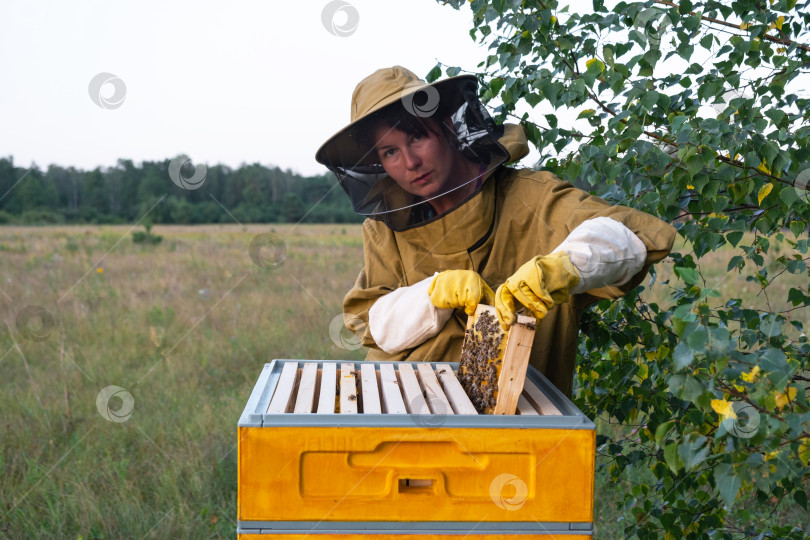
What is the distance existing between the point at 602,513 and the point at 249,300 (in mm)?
6001

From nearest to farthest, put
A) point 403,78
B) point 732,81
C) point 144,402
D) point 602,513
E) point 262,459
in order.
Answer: point 262,459 < point 732,81 < point 403,78 < point 602,513 < point 144,402

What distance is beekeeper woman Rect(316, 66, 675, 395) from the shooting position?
2482mm

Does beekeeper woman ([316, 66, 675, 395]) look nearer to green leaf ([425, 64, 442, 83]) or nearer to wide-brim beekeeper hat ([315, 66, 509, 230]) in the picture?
wide-brim beekeeper hat ([315, 66, 509, 230])

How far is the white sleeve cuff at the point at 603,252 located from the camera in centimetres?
203

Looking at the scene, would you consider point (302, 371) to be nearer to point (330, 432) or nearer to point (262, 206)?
point (330, 432)

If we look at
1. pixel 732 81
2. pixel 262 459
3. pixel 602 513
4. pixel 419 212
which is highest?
pixel 732 81

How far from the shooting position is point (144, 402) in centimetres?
499

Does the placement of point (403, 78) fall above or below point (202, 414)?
above

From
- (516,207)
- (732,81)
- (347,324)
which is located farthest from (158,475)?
(732,81)

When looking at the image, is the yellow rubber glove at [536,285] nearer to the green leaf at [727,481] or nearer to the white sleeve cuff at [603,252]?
the white sleeve cuff at [603,252]

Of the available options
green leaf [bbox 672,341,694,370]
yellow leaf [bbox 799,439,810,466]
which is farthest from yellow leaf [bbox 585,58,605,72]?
yellow leaf [bbox 799,439,810,466]

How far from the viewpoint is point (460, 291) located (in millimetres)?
2252

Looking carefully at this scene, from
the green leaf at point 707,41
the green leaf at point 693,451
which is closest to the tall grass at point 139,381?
the green leaf at point 693,451

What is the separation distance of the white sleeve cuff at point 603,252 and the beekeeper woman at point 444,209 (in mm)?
171
